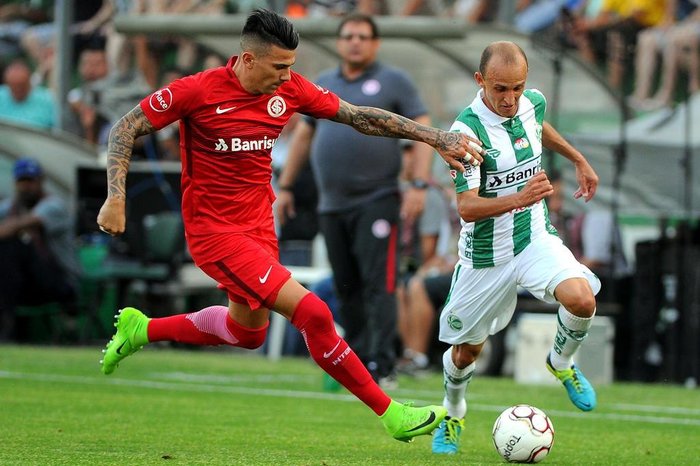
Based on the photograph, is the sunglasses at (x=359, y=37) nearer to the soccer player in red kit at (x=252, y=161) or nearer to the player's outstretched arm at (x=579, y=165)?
the player's outstretched arm at (x=579, y=165)

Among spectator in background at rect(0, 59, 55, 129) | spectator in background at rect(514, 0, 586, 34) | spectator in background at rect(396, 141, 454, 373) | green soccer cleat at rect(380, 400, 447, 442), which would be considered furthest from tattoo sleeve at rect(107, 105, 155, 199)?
spectator in background at rect(0, 59, 55, 129)

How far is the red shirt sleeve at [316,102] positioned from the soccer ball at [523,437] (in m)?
1.84

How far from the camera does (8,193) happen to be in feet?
60.8

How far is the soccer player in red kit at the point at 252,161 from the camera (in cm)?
739

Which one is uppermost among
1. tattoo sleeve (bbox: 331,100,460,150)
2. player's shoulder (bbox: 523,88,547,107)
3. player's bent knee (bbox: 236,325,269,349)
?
player's shoulder (bbox: 523,88,547,107)

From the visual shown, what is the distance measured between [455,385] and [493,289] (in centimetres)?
55

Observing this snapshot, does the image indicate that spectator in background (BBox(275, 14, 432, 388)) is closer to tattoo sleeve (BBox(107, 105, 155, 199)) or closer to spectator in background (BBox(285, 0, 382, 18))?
tattoo sleeve (BBox(107, 105, 155, 199))

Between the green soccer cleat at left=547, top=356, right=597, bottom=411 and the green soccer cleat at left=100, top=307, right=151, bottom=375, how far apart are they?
2.31 meters

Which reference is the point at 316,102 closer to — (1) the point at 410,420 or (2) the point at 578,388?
(1) the point at 410,420

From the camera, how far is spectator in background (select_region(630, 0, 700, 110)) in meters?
17.2

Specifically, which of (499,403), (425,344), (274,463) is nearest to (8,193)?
(425,344)

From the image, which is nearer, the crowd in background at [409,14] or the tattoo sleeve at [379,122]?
the tattoo sleeve at [379,122]

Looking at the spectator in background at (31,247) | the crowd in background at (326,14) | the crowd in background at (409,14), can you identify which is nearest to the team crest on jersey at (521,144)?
the crowd in background at (409,14)

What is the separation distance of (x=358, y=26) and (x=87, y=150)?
785 cm
